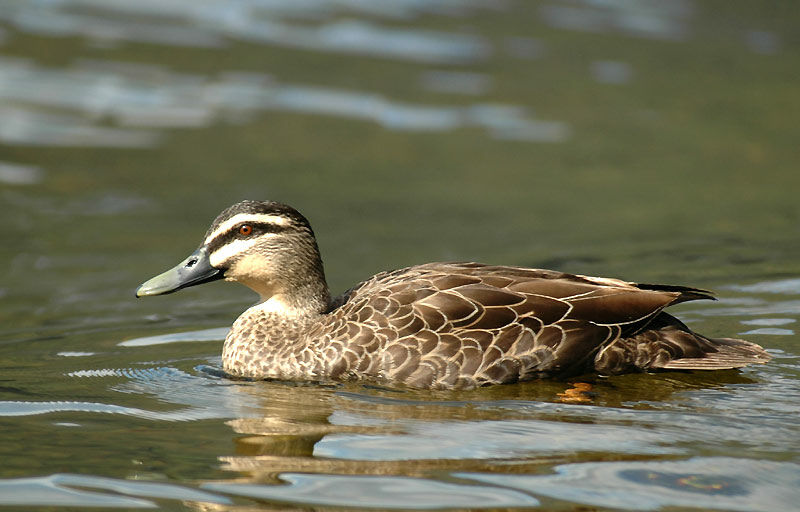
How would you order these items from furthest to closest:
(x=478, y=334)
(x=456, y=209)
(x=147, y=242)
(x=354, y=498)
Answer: (x=456, y=209) → (x=147, y=242) → (x=478, y=334) → (x=354, y=498)

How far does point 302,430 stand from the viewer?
24.5 ft

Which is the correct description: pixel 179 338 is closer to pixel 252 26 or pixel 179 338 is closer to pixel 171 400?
pixel 171 400

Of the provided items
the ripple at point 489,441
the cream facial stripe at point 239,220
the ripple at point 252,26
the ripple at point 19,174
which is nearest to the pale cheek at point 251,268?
the cream facial stripe at point 239,220

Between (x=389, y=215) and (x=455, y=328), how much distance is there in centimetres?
675

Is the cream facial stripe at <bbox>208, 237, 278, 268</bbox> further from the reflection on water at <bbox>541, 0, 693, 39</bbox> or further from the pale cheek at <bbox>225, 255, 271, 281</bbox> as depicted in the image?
the reflection on water at <bbox>541, 0, 693, 39</bbox>

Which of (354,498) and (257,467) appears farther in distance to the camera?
(257,467)

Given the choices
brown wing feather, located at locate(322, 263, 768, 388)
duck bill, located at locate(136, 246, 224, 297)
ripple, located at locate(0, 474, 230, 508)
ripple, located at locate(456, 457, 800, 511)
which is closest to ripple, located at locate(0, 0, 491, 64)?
duck bill, located at locate(136, 246, 224, 297)

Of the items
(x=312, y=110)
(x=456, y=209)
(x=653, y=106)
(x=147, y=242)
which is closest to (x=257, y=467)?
(x=147, y=242)

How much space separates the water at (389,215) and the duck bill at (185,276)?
2.04 feet

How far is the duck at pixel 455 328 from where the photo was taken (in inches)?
324

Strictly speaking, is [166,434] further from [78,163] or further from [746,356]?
[78,163]

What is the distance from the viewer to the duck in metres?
8.24

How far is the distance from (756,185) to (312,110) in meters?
6.45

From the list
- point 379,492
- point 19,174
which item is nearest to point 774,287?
point 379,492
